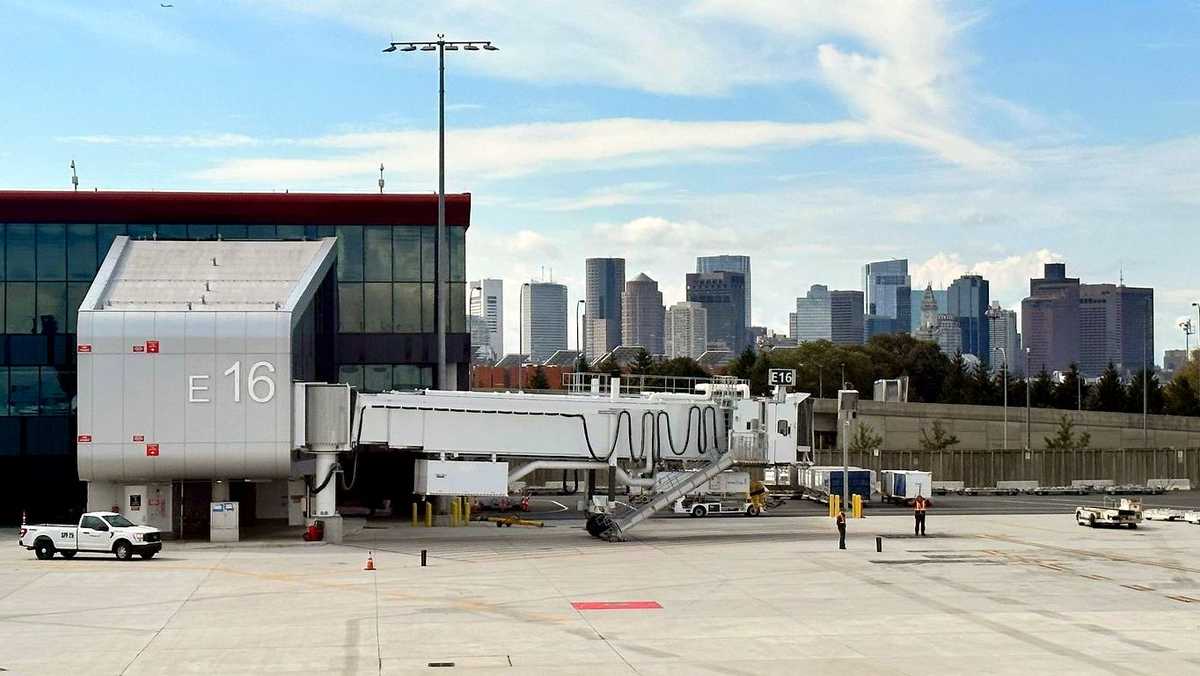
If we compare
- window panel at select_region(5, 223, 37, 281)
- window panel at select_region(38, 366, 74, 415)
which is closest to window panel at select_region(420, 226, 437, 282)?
window panel at select_region(38, 366, 74, 415)

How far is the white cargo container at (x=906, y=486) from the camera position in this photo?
9319 cm

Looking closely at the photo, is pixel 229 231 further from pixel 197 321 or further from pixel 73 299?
pixel 197 321

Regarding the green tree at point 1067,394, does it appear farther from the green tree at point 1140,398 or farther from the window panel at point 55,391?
the window panel at point 55,391

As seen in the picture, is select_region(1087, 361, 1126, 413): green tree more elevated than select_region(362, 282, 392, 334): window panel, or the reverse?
select_region(362, 282, 392, 334): window panel

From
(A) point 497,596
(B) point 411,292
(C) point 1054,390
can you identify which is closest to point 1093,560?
(A) point 497,596

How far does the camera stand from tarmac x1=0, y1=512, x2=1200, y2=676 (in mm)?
32469

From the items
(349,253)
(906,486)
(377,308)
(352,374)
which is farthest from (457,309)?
(906,486)

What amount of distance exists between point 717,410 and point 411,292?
76.6ft

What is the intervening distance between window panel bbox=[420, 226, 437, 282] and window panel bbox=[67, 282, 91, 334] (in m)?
18.6

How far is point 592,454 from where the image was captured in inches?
2584

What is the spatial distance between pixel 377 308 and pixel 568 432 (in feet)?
72.2

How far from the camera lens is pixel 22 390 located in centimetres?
7344

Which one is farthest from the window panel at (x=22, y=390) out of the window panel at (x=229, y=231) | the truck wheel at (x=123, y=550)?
the truck wheel at (x=123, y=550)

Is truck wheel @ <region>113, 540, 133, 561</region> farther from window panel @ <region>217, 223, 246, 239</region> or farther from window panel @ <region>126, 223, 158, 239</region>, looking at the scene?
window panel @ <region>217, 223, 246, 239</region>
